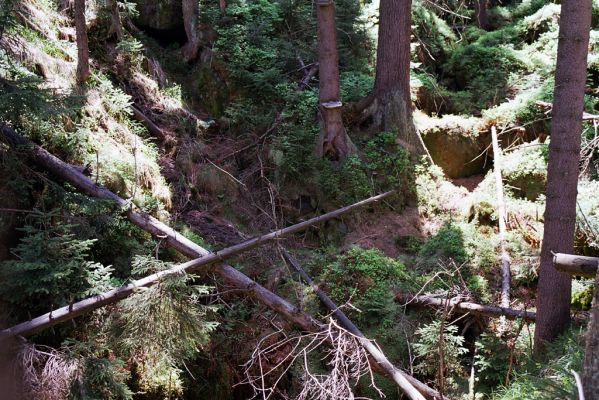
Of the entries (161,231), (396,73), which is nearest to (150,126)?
(161,231)

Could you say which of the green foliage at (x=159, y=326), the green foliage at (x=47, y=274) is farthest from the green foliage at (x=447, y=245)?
the green foliage at (x=47, y=274)

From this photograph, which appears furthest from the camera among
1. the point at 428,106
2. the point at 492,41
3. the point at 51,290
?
the point at 492,41


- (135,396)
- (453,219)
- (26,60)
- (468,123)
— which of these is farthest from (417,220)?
(26,60)

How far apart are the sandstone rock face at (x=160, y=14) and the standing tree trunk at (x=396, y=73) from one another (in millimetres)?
4543

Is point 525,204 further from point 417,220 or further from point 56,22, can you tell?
point 56,22

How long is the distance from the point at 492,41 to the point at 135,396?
1097 centimetres

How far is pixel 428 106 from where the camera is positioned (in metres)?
11.2

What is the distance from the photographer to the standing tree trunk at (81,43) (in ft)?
26.8

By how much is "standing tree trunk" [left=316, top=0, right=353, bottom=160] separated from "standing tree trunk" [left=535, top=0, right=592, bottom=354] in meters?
4.35

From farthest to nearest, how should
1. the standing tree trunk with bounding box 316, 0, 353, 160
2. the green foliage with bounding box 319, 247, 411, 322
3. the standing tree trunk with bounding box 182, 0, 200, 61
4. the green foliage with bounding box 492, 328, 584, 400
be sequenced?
the standing tree trunk with bounding box 182, 0, 200, 61, the standing tree trunk with bounding box 316, 0, 353, 160, the green foliage with bounding box 319, 247, 411, 322, the green foliage with bounding box 492, 328, 584, 400

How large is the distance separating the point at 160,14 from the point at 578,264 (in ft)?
32.3

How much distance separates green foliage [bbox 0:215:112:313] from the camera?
18.7 ft

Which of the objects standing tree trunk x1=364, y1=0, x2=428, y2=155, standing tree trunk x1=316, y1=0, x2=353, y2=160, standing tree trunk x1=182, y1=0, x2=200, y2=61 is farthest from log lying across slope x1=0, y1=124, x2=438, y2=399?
standing tree trunk x1=182, y1=0, x2=200, y2=61

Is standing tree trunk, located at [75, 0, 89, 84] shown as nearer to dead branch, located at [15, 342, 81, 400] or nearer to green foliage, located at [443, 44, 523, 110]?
dead branch, located at [15, 342, 81, 400]
